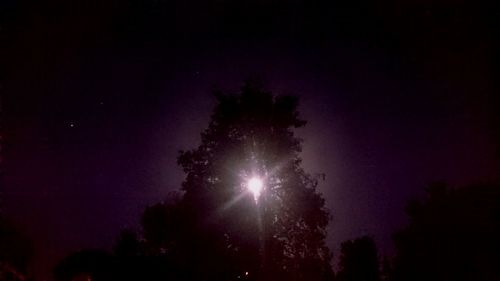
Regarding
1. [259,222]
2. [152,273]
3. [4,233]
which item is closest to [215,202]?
[259,222]

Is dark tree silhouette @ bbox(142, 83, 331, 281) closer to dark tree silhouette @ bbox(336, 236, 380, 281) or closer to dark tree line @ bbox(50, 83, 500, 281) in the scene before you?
dark tree line @ bbox(50, 83, 500, 281)

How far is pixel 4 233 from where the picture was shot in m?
39.4

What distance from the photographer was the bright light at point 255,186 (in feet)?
101

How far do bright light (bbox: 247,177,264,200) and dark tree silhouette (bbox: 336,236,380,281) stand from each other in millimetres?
35642

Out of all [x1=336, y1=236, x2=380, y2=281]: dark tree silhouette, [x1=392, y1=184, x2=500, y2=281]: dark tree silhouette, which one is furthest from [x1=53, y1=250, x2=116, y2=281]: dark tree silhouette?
[x1=336, y1=236, x2=380, y2=281]: dark tree silhouette

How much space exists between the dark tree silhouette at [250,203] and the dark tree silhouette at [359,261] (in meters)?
33.3

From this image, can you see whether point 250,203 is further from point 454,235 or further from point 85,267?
point 454,235

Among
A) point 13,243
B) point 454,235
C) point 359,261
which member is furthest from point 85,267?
point 359,261

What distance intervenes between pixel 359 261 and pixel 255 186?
1459 inches

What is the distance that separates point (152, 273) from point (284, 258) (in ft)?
35.3

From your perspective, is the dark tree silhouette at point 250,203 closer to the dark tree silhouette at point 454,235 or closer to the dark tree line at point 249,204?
the dark tree line at point 249,204

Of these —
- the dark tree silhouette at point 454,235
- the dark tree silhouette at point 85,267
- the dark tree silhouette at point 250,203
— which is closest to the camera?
the dark tree silhouette at point 85,267

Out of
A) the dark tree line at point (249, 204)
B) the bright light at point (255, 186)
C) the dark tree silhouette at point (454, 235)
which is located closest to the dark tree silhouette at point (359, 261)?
the dark tree silhouette at point (454, 235)

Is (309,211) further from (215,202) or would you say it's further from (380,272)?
(380,272)
